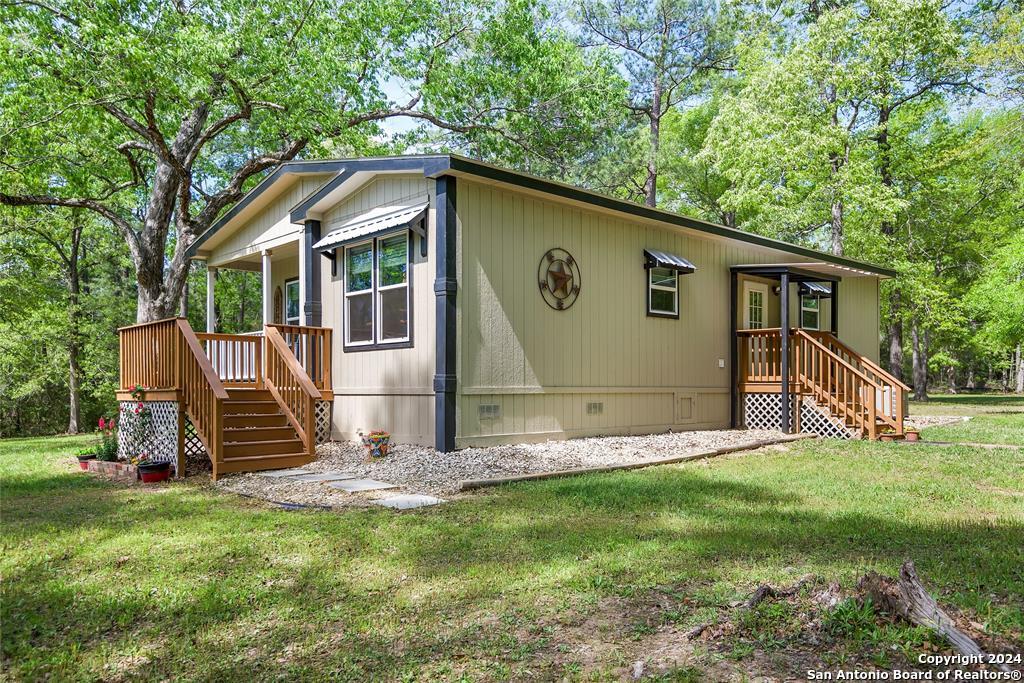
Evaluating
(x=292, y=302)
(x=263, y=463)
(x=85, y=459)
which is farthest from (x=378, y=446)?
(x=292, y=302)

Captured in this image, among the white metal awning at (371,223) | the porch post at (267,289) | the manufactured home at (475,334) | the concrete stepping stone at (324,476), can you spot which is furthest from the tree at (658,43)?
the concrete stepping stone at (324,476)

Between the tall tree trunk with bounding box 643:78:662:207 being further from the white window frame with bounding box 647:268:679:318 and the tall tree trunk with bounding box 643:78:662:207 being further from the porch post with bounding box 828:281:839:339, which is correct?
the white window frame with bounding box 647:268:679:318

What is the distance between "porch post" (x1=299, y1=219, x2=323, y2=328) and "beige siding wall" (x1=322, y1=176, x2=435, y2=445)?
0.12 meters

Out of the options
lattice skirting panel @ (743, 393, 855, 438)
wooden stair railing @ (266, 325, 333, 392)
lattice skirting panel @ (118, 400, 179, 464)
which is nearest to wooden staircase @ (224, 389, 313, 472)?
lattice skirting panel @ (118, 400, 179, 464)

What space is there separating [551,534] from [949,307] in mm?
19905

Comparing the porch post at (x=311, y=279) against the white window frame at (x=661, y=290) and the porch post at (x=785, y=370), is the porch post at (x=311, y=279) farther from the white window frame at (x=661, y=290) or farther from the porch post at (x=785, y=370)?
the porch post at (x=785, y=370)

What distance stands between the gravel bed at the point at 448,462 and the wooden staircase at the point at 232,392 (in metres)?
0.33

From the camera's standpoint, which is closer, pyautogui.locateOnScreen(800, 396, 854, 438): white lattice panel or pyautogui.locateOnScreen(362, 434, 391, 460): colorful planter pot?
pyautogui.locateOnScreen(362, 434, 391, 460): colorful planter pot

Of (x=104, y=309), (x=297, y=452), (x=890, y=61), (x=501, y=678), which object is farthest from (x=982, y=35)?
(x=104, y=309)

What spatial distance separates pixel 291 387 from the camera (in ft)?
27.8

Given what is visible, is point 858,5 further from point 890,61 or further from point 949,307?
point 949,307

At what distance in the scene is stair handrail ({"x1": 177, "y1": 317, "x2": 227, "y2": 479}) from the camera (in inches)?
282

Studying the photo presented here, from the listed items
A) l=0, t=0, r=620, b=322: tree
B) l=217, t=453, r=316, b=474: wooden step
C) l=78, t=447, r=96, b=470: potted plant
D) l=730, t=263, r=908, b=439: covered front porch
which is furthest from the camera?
l=0, t=0, r=620, b=322: tree

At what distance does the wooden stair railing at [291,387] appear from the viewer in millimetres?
8062
